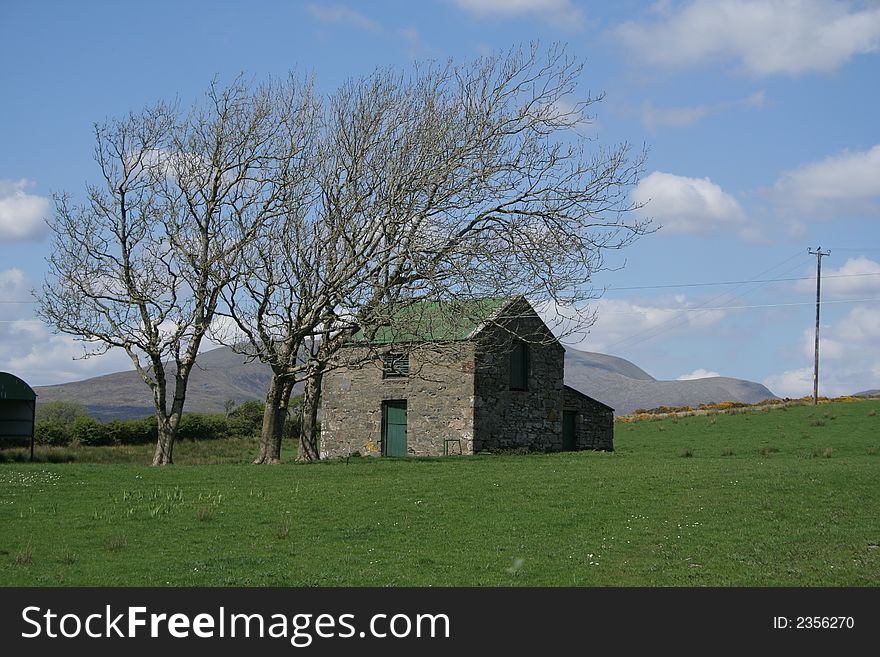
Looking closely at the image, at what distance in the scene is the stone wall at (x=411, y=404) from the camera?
35.7m

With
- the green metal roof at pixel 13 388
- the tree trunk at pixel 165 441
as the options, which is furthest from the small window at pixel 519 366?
the green metal roof at pixel 13 388

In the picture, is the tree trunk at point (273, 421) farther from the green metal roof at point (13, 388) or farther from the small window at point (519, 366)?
the green metal roof at point (13, 388)

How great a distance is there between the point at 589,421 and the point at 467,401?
8.40 m

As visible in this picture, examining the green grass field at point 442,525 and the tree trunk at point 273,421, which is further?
the tree trunk at point 273,421

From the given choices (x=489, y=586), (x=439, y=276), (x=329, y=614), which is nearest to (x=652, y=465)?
(x=439, y=276)

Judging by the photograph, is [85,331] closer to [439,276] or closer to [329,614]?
[439,276]

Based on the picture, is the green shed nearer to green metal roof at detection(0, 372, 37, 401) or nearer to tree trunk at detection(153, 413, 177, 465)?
green metal roof at detection(0, 372, 37, 401)

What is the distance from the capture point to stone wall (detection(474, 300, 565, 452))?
3575cm

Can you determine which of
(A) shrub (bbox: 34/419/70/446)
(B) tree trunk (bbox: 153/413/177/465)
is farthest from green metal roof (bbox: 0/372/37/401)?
(A) shrub (bbox: 34/419/70/446)

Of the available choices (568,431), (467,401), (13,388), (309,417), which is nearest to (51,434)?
(13,388)

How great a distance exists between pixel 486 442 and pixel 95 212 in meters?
15.8

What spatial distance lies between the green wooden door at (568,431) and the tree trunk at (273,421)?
48.2 ft

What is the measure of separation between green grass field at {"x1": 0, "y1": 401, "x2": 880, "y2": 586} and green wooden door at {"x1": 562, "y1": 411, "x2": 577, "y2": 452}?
14.9m

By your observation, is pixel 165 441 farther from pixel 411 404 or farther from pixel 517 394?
pixel 517 394
